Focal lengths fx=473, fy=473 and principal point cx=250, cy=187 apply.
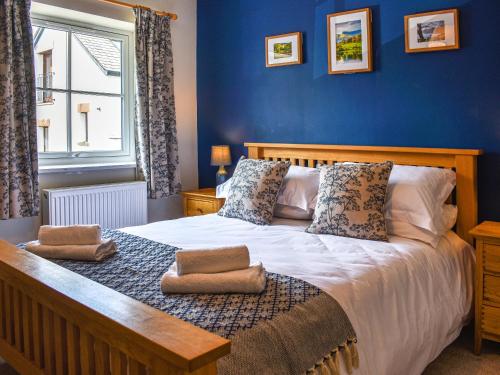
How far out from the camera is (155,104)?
3.90m

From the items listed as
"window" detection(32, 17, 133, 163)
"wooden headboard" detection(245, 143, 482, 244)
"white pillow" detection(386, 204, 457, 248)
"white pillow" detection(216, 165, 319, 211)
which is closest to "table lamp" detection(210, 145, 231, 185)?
"wooden headboard" detection(245, 143, 482, 244)

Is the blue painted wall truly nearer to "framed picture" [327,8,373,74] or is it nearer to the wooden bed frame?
"framed picture" [327,8,373,74]

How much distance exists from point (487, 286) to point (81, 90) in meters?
3.16

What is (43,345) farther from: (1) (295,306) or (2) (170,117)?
(2) (170,117)

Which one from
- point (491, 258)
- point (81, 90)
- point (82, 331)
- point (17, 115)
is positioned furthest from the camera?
point (81, 90)

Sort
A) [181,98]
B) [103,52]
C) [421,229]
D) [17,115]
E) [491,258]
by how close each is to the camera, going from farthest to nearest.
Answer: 1. [181,98]
2. [103,52]
3. [17,115]
4. [421,229]
5. [491,258]

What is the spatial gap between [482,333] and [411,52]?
1.70 meters

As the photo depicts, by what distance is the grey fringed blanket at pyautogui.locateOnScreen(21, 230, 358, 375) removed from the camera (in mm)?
1390

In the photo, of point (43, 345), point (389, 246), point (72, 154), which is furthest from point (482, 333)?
point (72, 154)

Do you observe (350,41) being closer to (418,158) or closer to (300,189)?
(418,158)

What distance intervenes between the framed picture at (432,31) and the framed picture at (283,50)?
0.86 meters

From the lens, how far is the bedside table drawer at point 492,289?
240 cm

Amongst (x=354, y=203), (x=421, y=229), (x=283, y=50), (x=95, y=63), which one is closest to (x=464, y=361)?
(x=421, y=229)

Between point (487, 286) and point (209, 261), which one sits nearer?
point (209, 261)
